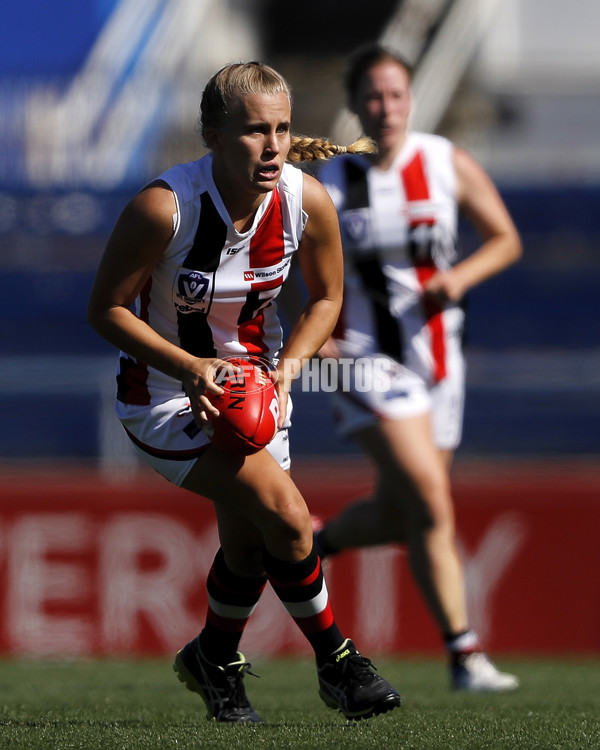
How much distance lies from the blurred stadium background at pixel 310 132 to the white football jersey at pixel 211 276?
3.78 meters

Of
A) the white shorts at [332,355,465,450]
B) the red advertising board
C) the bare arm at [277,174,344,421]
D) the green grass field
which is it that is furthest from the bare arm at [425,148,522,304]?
the red advertising board

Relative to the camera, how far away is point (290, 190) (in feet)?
11.1

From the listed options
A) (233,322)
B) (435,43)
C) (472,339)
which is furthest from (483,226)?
(435,43)

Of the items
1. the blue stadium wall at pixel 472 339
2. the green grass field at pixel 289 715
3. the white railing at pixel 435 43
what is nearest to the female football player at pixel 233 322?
the green grass field at pixel 289 715

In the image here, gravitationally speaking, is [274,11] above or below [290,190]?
above

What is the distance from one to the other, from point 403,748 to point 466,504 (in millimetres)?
4244

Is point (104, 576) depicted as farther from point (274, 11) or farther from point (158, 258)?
point (274, 11)

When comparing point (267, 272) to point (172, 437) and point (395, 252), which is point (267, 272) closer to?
point (172, 437)

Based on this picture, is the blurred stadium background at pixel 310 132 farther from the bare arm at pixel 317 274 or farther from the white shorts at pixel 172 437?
the bare arm at pixel 317 274

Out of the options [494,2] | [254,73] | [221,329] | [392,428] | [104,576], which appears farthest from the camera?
[494,2]

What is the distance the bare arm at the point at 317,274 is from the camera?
134 inches

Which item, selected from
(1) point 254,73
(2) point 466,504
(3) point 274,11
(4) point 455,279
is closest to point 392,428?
(4) point 455,279

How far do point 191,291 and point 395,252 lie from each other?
1.93 m

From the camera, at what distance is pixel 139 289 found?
130 inches
